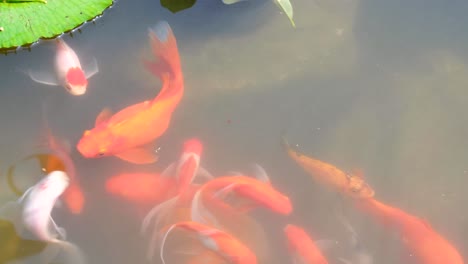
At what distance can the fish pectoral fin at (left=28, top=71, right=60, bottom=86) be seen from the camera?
3137mm

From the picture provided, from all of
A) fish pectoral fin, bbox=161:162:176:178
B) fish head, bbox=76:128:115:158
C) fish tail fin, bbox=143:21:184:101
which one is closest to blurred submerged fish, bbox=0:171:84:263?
fish head, bbox=76:128:115:158

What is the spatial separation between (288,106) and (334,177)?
521 mm

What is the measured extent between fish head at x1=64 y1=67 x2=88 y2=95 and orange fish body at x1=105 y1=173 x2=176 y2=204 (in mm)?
565

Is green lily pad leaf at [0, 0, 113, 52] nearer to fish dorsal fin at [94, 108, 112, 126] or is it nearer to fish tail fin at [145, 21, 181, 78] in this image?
fish tail fin at [145, 21, 181, 78]

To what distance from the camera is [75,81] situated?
312 cm

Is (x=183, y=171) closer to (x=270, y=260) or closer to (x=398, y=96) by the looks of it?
(x=270, y=260)

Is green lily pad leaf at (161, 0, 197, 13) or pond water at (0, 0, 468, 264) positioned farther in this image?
green lily pad leaf at (161, 0, 197, 13)

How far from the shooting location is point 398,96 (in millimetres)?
3354

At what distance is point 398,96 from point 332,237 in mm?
1026

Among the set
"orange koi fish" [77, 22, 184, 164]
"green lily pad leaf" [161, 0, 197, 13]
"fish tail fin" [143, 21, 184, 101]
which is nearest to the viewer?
"orange koi fish" [77, 22, 184, 164]

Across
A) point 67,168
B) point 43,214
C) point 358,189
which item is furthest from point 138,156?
point 358,189

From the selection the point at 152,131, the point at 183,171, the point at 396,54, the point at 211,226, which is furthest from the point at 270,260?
the point at 396,54

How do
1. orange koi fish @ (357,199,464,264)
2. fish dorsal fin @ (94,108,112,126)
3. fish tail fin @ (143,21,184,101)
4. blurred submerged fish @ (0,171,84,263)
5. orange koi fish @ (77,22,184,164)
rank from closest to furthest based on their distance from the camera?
1. blurred submerged fish @ (0,171,84,263)
2. orange koi fish @ (357,199,464,264)
3. orange koi fish @ (77,22,184,164)
4. fish dorsal fin @ (94,108,112,126)
5. fish tail fin @ (143,21,184,101)

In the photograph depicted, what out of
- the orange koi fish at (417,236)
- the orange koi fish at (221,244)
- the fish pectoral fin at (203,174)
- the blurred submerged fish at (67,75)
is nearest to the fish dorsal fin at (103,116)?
the blurred submerged fish at (67,75)
